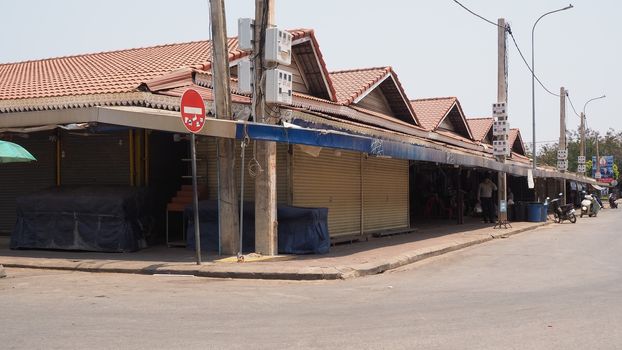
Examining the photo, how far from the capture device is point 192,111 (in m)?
10.9

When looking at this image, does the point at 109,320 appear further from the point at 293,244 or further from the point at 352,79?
the point at 352,79

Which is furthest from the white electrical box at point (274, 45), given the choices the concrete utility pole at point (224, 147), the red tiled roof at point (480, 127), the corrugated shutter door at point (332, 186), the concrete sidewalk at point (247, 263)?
the red tiled roof at point (480, 127)

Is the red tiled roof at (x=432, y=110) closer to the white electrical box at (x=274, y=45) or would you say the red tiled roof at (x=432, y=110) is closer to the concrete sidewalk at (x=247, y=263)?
the concrete sidewalk at (x=247, y=263)

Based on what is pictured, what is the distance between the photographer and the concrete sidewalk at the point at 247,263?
36.7 feet

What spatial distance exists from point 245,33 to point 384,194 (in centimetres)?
861

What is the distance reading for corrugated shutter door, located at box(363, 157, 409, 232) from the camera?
1839 centimetres

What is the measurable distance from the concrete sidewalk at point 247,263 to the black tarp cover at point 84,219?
251 mm

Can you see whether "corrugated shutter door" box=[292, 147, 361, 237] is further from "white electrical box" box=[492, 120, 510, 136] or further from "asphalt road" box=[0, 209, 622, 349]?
"white electrical box" box=[492, 120, 510, 136]

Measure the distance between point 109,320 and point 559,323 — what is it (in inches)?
196

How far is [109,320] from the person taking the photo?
7250mm

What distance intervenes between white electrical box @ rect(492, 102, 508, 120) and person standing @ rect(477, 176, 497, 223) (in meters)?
3.10

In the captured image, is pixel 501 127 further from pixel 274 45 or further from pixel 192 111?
pixel 192 111

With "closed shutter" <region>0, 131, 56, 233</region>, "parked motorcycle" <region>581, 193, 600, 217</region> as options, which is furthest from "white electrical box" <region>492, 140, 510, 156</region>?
"closed shutter" <region>0, 131, 56, 233</region>

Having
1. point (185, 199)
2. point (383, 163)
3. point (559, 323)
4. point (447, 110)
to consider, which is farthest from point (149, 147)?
point (447, 110)
